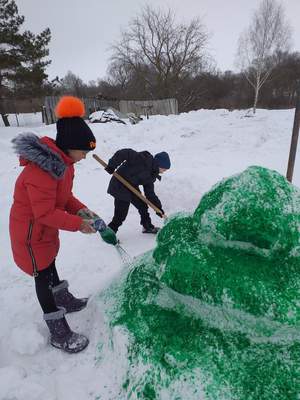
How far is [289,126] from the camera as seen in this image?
855cm

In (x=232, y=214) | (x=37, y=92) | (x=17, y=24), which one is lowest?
(x=232, y=214)

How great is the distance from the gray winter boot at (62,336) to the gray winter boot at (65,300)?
292mm

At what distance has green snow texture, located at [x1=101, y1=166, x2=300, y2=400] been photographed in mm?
1380

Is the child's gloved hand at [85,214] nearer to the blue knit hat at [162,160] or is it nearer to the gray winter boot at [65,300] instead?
the gray winter boot at [65,300]

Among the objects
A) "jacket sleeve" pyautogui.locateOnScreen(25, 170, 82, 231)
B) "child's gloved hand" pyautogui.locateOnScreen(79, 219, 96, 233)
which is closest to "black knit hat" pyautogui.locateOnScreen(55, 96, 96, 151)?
"jacket sleeve" pyautogui.locateOnScreen(25, 170, 82, 231)

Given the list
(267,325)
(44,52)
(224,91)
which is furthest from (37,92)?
(267,325)

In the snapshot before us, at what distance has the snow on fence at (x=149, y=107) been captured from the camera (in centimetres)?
1702

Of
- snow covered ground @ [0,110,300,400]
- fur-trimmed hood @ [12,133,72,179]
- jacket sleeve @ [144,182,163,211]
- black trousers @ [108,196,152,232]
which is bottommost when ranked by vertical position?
snow covered ground @ [0,110,300,400]

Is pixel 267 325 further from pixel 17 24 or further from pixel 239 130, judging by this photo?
pixel 17 24

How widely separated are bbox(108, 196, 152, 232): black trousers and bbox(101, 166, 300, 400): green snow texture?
58.3 inches

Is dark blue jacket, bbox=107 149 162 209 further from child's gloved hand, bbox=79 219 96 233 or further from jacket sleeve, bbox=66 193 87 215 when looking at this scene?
child's gloved hand, bbox=79 219 96 233

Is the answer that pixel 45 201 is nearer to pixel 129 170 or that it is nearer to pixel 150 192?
pixel 129 170

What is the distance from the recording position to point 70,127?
5.27ft

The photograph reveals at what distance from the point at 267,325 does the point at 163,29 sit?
2371 cm
